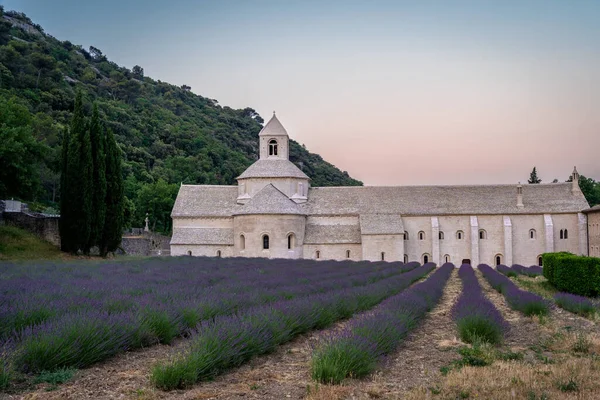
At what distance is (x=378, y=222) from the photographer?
149 feet

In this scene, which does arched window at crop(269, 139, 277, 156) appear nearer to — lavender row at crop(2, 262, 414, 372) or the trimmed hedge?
the trimmed hedge

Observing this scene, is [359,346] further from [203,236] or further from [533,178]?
[533,178]

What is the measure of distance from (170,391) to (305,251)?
38.8 m

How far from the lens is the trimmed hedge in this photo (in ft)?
62.4

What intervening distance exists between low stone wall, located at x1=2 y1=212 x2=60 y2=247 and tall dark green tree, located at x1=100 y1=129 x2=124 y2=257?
2.71m

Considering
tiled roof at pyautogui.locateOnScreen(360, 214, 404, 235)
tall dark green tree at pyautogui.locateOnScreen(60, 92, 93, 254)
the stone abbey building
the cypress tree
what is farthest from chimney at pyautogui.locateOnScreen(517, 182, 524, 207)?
the cypress tree

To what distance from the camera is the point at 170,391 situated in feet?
20.7

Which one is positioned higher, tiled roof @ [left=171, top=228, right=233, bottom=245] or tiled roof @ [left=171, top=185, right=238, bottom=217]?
tiled roof @ [left=171, top=185, right=238, bottom=217]

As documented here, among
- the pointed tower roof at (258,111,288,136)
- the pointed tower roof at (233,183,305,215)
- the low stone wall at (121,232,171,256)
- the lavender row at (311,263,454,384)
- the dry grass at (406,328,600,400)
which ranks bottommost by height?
the dry grass at (406,328,600,400)

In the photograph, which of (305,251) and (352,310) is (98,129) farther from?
(352,310)

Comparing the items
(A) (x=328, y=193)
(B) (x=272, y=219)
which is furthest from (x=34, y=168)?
(A) (x=328, y=193)

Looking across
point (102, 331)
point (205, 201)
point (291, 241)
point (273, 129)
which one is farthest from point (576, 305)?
point (273, 129)

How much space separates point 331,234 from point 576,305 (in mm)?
31303

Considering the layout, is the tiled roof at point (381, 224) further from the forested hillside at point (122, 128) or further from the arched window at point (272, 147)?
the forested hillside at point (122, 128)
